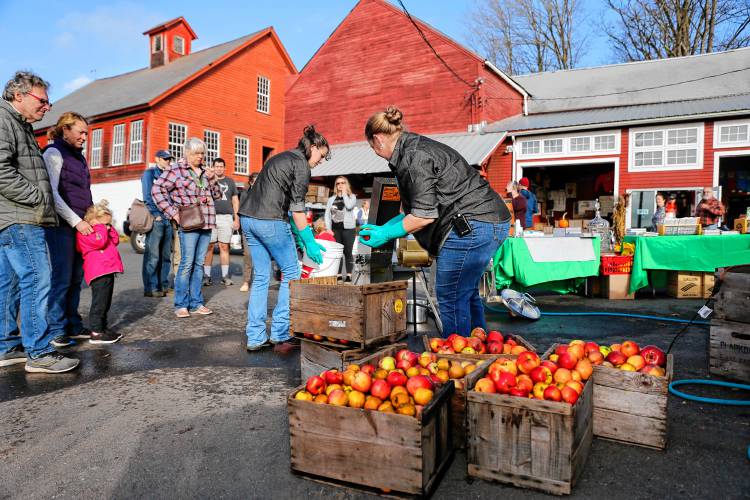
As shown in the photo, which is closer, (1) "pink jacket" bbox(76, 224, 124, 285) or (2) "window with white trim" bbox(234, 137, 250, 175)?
(1) "pink jacket" bbox(76, 224, 124, 285)

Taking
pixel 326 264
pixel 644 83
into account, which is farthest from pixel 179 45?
pixel 326 264

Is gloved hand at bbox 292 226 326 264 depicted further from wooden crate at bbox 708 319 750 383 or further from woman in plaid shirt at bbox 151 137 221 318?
wooden crate at bbox 708 319 750 383

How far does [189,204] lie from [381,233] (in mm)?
3688

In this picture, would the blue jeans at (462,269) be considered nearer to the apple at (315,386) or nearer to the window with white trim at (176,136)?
the apple at (315,386)

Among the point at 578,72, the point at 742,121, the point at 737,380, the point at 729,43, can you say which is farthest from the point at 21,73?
the point at 729,43

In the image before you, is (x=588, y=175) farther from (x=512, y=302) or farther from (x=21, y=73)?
(x=21, y=73)

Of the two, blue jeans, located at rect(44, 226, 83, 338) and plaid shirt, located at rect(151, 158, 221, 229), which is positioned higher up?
plaid shirt, located at rect(151, 158, 221, 229)

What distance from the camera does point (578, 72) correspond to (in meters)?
Result: 23.7

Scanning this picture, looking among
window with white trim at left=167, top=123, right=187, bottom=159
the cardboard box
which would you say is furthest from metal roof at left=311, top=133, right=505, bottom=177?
the cardboard box

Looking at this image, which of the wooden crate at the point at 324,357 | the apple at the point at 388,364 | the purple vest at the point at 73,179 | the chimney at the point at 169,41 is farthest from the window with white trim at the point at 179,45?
the apple at the point at 388,364

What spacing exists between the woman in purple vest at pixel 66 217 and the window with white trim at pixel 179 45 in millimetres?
31538

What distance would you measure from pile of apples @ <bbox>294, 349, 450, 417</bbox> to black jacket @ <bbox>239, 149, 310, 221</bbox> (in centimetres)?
225

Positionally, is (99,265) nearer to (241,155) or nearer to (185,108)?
(185,108)

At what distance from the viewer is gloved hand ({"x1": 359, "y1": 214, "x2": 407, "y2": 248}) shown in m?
3.60
